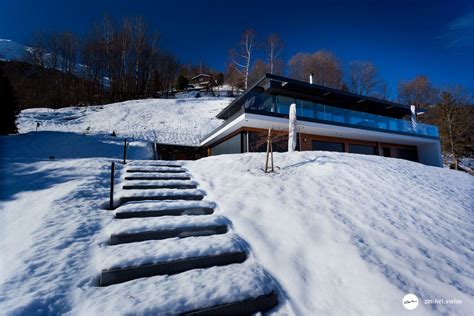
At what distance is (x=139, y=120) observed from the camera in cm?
2730

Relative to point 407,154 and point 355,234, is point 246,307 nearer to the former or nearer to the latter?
point 355,234

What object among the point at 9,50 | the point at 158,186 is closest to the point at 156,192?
the point at 158,186

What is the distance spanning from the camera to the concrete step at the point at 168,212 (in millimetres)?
3904

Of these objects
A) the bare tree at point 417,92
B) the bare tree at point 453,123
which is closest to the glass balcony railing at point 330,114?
the bare tree at point 453,123

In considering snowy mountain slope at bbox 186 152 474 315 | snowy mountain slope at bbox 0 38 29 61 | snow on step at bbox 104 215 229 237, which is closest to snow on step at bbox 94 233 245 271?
snow on step at bbox 104 215 229 237

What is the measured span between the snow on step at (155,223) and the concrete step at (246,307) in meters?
1.57

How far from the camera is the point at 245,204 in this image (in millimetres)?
4738

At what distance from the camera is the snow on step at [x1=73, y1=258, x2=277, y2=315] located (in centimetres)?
207

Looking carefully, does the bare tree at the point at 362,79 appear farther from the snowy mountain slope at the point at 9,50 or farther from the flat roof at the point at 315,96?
the snowy mountain slope at the point at 9,50

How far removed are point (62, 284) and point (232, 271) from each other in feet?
6.19

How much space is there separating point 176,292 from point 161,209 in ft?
6.67

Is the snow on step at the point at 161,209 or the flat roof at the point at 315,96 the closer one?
the snow on step at the point at 161,209

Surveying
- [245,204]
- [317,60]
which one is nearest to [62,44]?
[317,60]

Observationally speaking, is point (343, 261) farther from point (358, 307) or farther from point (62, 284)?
point (62, 284)
